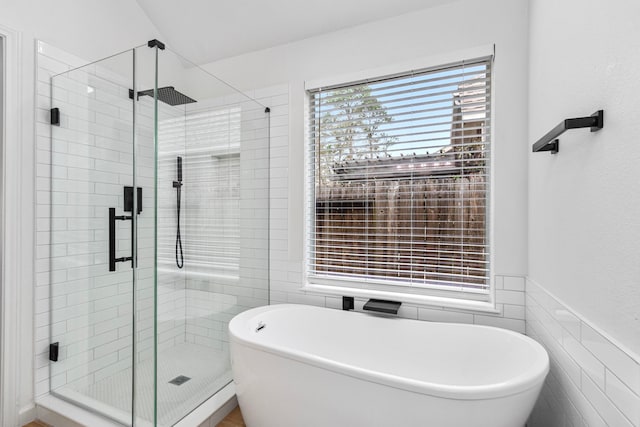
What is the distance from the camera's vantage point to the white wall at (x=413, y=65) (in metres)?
1.91

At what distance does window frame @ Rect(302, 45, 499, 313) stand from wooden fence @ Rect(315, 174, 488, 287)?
2.4 inches

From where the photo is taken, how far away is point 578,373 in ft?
3.92

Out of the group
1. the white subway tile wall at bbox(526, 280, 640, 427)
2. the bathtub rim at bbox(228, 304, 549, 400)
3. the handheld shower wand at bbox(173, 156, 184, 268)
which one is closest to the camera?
the white subway tile wall at bbox(526, 280, 640, 427)

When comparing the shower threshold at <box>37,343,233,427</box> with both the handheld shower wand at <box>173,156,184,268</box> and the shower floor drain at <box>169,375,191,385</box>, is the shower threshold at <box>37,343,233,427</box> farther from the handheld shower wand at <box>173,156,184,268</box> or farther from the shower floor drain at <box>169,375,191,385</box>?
the handheld shower wand at <box>173,156,184,268</box>

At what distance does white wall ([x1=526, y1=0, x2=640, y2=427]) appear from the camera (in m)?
0.88

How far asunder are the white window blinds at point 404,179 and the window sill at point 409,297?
8cm

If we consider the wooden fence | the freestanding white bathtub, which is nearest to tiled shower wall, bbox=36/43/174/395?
the freestanding white bathtub

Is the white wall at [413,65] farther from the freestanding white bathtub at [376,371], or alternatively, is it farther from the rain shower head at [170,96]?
the rain shower head at [170,96]

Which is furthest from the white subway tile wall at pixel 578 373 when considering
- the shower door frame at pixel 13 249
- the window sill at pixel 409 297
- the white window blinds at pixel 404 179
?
the shower door frame at pixel 13 249

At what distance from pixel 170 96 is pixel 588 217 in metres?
1.98

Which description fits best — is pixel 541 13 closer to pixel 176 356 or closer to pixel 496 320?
pixel 496 320

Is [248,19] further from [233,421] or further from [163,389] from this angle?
[233,421]

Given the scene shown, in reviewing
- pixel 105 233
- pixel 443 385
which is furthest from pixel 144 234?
pixel 443 385

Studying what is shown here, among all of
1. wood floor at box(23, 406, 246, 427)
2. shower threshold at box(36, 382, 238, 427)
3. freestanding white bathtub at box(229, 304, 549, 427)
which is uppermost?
freestanding white bathtub at box(229, 304, 549, 427)
